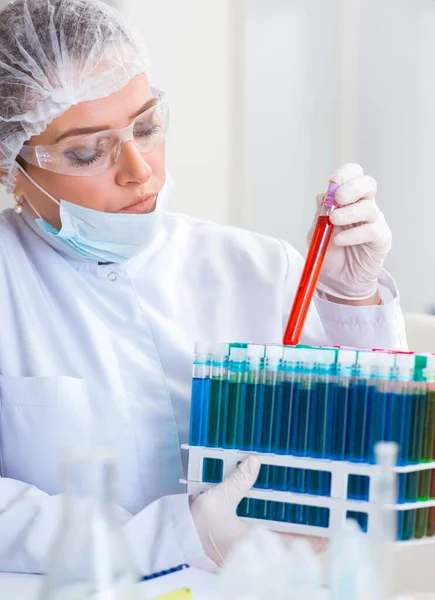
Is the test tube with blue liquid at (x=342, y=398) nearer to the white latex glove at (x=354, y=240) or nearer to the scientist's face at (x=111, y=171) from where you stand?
the white latex glove at (x=354, y=240)

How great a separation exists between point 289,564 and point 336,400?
0.39 meters

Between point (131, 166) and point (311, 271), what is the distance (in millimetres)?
374

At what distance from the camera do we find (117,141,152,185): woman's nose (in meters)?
1.49

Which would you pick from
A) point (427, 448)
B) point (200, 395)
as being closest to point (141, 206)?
point (200, 395)

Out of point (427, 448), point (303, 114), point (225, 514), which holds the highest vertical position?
point (303, 114)

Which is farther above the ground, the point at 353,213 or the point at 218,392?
the point at 353,213

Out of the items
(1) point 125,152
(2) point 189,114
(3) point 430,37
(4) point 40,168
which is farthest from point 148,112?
(3) point 430,37

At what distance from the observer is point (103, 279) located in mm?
1618

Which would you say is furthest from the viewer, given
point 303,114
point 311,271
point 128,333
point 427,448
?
point 303,114

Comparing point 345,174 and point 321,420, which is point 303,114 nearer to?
point 345,174

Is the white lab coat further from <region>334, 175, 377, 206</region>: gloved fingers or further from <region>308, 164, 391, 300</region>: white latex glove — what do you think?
<region>334, 175, 377, 206</region>: gloved fingers

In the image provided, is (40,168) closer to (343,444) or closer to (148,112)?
(148,112)

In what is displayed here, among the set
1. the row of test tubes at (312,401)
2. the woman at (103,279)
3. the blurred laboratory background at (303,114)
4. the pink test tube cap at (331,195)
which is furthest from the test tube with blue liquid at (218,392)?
the blurred laboratory background at (303,114)

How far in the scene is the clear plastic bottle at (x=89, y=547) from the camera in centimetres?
66
